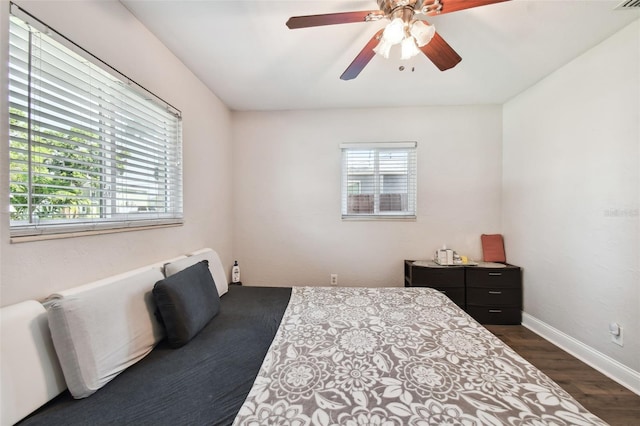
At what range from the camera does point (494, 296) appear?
A: 255cm

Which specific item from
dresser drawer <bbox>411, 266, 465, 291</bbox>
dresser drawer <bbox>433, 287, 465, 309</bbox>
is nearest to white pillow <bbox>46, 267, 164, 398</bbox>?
dresser drawer <bbox>411, 266, 465, 291</bbox>

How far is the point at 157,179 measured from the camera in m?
1.77

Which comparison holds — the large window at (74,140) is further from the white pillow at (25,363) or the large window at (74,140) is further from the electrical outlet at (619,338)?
the electrical outlet at (619,338)

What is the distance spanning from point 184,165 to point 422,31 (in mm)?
2054

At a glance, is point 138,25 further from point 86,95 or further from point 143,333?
point 143,333

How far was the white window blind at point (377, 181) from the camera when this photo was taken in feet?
9.73

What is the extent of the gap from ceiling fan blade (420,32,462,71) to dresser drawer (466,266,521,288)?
2.12 m

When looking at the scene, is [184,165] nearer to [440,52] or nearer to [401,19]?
[401,19]

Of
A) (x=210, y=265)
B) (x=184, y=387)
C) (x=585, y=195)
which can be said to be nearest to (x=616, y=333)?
(x=585, y=195)

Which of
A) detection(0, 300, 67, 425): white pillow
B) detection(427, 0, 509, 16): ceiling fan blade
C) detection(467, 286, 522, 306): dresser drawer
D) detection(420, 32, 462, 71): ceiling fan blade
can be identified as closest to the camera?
detection(0, 300, 67, 425): white pillow

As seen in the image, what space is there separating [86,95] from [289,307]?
178 cm

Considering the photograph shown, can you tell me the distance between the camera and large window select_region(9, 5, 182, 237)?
98cm

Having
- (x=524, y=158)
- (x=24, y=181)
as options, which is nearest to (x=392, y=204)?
(x=524, y=158)

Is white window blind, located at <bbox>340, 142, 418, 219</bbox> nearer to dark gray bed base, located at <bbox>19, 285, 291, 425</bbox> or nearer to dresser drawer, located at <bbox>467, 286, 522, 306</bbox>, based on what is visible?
dresser drawer, located at <bbox>467, 286, 522, 306</bbox>
